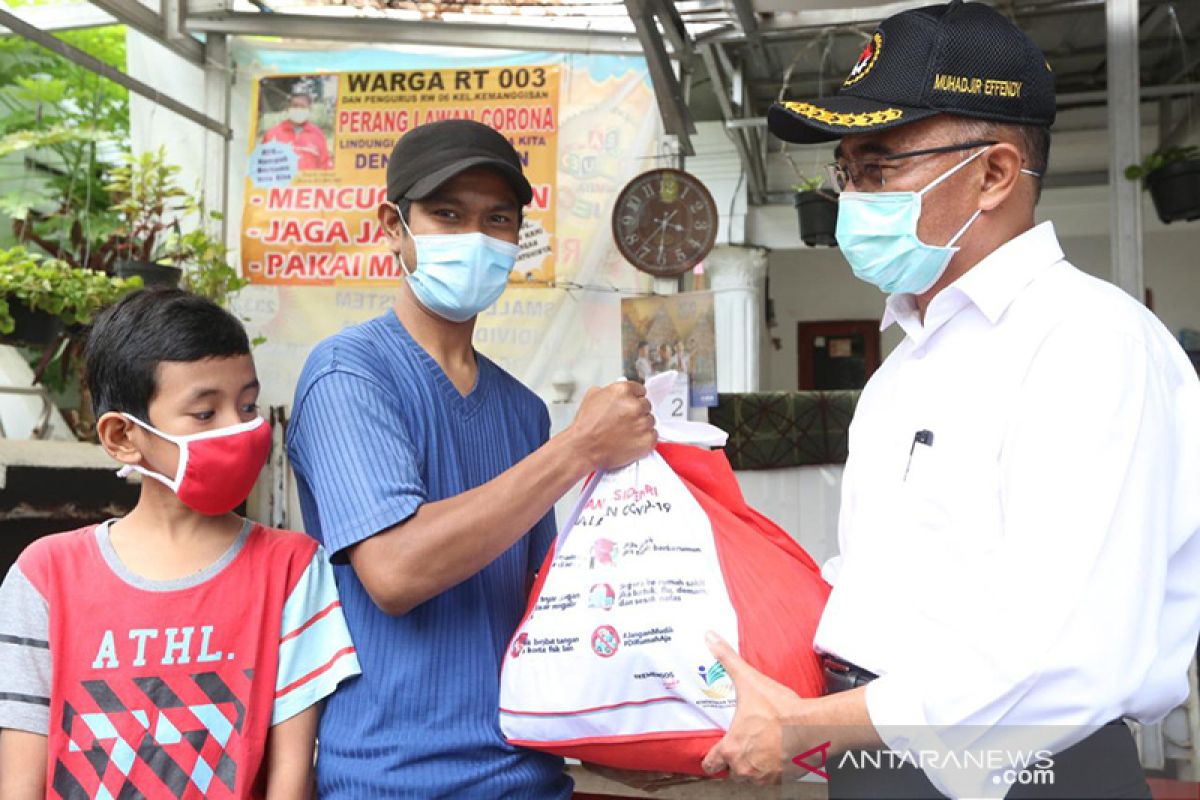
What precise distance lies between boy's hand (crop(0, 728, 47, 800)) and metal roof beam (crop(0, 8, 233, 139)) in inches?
135

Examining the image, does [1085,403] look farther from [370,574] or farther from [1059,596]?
[370,574]

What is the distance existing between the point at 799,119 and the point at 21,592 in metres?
1.32

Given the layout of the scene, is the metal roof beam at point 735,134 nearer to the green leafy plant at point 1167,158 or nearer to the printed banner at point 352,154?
the printed banner at point 352,154

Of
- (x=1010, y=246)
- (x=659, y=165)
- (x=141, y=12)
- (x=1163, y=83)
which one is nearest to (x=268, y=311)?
(x=141, y=12)

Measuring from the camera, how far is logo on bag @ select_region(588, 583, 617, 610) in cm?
139

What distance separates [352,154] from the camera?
4.93 m

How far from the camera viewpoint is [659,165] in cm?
472

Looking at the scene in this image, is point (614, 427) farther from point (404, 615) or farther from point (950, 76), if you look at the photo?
point (950, 76)

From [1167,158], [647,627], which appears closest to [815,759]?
[647,627]

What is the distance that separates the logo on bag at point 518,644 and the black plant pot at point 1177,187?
4.41 meters

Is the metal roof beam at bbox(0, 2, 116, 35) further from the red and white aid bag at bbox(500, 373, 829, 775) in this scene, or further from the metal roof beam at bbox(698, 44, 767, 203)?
the red and white aid bag at bbox(500, 373, 829, 775)

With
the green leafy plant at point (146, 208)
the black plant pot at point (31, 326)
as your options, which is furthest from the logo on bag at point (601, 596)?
the green leafy plant at point (146, 208)

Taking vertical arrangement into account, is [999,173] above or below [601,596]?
above

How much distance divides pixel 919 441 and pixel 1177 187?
4.27 metres
